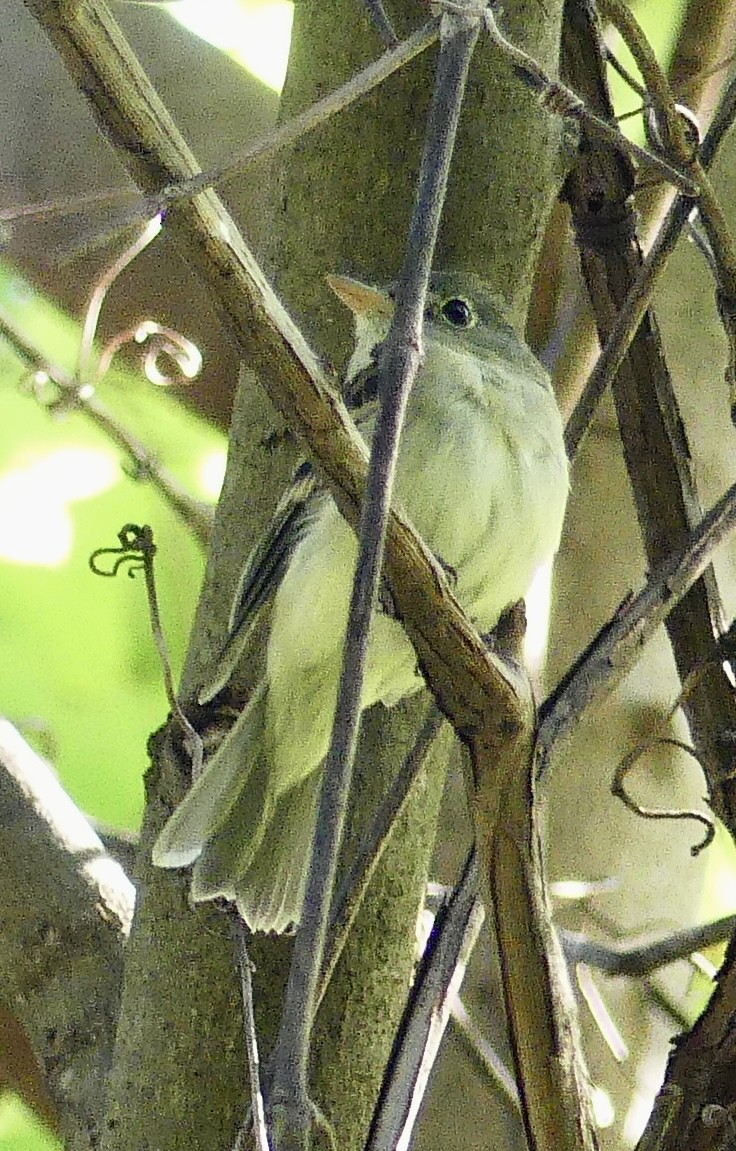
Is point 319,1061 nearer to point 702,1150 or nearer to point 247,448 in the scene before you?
point 702,1150

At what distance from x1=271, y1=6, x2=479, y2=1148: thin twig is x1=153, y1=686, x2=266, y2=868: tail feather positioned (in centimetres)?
52

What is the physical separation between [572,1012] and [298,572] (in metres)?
0.46

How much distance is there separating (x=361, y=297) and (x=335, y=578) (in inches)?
9.0

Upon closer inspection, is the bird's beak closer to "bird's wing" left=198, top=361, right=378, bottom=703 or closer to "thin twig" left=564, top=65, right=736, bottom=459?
"bird's wing" left=198, top=361, right=378, bottom=703

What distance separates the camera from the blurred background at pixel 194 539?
5.81 ft

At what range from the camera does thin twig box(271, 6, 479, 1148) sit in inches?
18.7

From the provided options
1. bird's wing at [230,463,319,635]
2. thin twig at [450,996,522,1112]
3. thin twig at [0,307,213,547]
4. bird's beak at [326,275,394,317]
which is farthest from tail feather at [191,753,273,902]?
thin twig at [0,307,213,547]

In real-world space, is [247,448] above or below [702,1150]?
above

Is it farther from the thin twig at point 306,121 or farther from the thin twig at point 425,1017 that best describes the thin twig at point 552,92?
the thin twig at point 425,1017

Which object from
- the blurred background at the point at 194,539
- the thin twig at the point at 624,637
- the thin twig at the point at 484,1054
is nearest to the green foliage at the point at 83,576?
the blurred background at the point at 194,539

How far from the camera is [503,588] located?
1.08 metres

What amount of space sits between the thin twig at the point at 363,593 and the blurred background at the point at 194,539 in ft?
3.90

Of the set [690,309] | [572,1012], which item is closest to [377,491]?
[572,1012]

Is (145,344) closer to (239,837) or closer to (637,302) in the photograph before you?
(239,837)
